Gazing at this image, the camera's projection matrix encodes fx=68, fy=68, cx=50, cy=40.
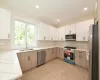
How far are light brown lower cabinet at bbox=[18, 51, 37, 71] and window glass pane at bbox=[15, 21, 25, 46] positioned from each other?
825mm

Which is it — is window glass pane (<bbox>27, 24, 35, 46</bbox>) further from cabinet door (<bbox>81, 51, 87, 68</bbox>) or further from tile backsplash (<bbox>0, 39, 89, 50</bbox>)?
cabinet door (<bbox>81, 51, 87, 68</bbox>)

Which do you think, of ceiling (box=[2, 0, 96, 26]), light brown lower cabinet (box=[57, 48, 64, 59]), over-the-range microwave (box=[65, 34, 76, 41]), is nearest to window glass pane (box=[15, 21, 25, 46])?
ceiling (box=[2, 0, 96, 26])

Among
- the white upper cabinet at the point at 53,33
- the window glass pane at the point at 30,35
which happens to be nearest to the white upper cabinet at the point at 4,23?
the window glass pane at the point at 30,35

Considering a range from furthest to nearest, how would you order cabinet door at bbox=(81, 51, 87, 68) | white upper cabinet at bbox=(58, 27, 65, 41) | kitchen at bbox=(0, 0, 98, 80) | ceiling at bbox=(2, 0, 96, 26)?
white upper cabinet at bbox=(58, 27, 65, 41) → cabinet door at bbox=(81, 51, 87, 68) → kitchen at bbox=(0, 0, 98, 80) → ceiling at bbox=(2, 0, 96, 26)

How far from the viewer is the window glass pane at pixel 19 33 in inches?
130

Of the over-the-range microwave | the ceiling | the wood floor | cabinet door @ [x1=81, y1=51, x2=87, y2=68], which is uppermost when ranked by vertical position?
the ceiling

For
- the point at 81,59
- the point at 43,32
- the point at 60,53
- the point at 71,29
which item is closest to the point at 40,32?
the point at 43,32

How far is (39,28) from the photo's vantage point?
3.96m

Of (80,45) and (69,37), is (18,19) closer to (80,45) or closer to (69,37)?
(69,37)

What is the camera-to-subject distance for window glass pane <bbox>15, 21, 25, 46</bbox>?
10.8 feet

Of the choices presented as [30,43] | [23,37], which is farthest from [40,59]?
[23,37]

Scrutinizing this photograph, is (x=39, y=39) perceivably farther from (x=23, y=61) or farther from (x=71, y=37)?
(x=71, y=37)

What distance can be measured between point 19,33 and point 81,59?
134 inches

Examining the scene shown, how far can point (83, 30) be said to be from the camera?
360 cm
